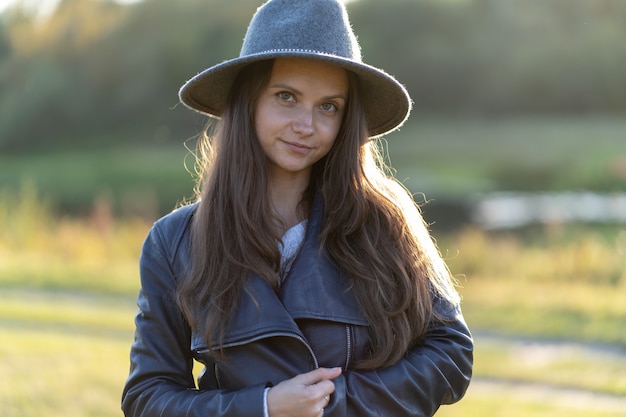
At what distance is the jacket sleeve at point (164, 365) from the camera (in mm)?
2016

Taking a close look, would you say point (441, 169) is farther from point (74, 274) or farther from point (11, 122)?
point (74, 274)

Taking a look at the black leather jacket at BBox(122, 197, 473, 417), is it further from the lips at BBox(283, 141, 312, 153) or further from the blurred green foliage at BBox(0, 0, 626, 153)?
the blurred green foliage at BBox(0, 0, 626, 153)

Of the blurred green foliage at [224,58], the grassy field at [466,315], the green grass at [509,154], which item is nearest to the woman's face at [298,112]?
the grassy field at [466,315]

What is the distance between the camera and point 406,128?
30.5m

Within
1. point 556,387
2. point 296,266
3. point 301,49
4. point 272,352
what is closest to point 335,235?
point 296,266

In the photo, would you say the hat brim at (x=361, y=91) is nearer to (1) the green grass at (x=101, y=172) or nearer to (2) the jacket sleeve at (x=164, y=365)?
(2) the jacket sleeve at (x=164, y=365)

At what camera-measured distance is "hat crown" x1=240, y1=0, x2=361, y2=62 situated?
2145 millimetres

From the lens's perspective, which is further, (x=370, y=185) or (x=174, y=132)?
(x=174, y=132)

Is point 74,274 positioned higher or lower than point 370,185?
lower

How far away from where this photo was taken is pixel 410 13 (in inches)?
1108

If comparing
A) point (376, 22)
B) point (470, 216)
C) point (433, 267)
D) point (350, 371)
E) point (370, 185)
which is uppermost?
point (376, 22)

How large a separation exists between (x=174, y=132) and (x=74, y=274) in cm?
1997

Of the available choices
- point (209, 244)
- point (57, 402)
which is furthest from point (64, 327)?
point (209, 244)

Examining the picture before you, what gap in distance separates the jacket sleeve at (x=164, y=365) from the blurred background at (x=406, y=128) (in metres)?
6.53
